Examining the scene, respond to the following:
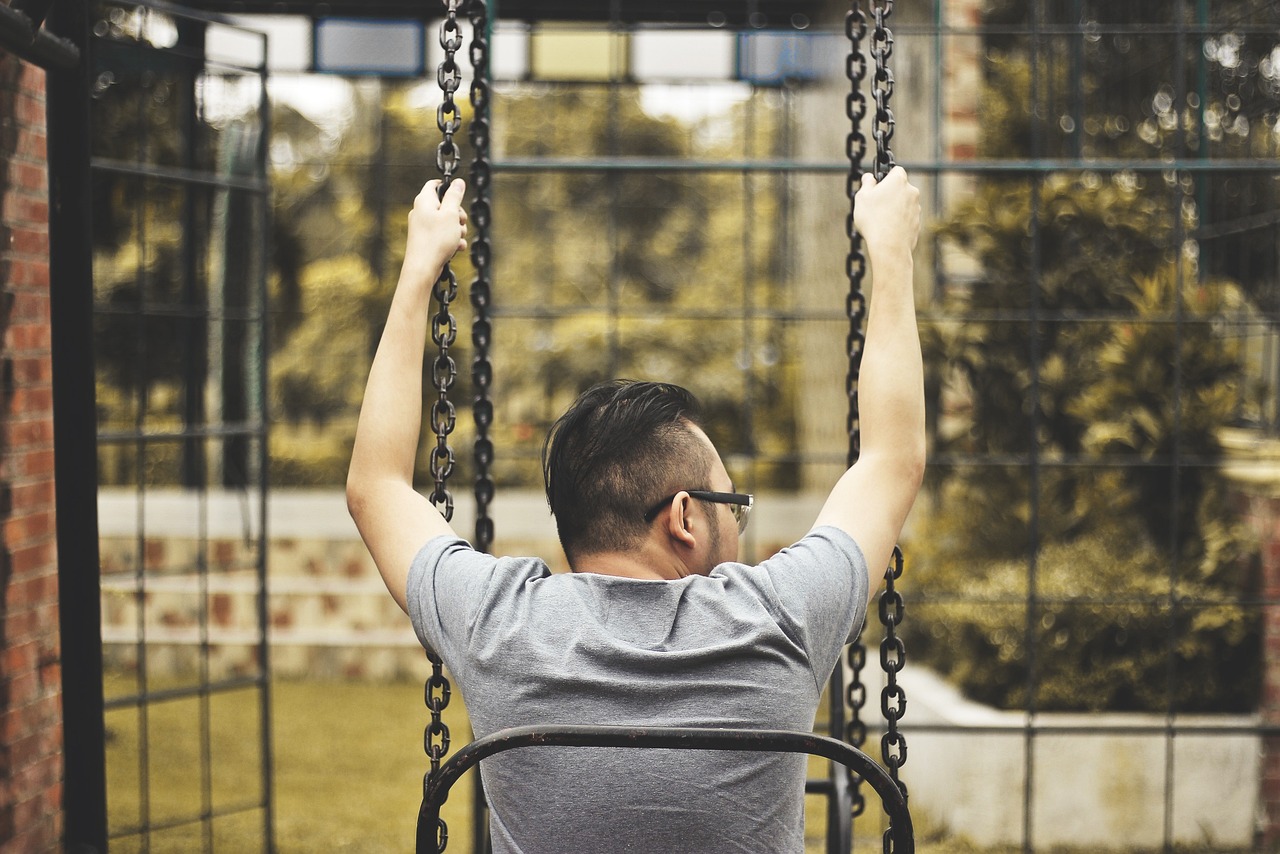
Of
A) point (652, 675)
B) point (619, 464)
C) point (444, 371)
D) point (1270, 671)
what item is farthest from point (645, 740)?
point (1270, 671)

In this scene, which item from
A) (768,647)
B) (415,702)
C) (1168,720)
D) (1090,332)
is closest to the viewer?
(768,647)

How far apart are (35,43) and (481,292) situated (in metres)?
0.98

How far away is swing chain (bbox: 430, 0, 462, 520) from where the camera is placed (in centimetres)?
180

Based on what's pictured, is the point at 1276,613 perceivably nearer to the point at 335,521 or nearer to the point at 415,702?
the point at 415,702

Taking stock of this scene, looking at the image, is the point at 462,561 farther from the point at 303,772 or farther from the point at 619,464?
the point at 303,772

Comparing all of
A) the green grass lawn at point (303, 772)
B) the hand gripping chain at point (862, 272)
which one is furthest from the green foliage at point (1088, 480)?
the hand gripping chain at point (862, 272)

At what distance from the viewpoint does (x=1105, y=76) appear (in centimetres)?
728

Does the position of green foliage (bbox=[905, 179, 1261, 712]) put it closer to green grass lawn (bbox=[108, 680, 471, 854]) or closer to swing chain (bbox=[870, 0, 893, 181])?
green grass lawn (bbox=[108, 680, 471, 854])

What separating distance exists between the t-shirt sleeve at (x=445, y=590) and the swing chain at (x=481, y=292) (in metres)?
0.57

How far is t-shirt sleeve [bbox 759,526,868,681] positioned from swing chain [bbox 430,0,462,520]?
0.61m

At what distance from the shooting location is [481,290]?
208 centimetres

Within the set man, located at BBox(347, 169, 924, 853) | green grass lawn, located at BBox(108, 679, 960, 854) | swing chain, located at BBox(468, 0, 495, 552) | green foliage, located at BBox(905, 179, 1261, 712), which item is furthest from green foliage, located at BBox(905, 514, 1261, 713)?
man, located at BBox(347, 169, 924, 853)

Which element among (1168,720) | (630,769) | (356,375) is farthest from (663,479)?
(356,375)

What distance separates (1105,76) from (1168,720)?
14.4ft
